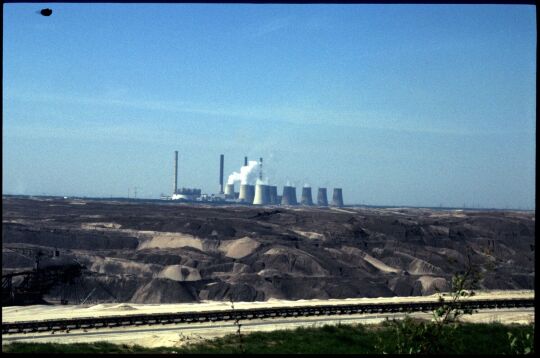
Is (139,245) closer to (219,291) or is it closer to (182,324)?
(219,291)

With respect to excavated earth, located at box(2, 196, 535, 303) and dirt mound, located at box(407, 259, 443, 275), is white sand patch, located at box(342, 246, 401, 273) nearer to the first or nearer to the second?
excavated earth, located at box(2, 196, 535, 303)

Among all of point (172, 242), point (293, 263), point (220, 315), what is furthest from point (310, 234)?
point (220, 315)

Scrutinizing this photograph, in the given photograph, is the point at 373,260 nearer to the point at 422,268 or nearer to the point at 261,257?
the point at 422,268

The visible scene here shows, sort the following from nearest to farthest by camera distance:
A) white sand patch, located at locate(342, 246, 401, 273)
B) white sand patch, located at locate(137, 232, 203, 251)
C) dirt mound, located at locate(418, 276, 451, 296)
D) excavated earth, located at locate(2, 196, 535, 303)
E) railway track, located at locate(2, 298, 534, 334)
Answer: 1. railway track, located at locate(2, 298, 534, 334)
2. excavated earth, located at locate(2, 196, 535, 303)
3. dirt mound, located at locate(418, 276, 451, 296)
4. white sand patch, located at locate(342, 246, 401, 273)
5. white sand patch, located at locate(137, 232, 203, 251)

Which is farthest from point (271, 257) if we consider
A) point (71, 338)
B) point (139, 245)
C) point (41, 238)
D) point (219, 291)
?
point (71, 338)

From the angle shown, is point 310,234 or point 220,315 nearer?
point 220,315

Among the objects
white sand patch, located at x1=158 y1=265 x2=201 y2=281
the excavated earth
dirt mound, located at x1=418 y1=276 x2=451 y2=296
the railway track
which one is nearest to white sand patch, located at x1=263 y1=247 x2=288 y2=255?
the excavated earth

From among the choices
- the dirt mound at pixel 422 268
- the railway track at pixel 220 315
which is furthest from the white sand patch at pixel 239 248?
the railway track at pixel 220 315
